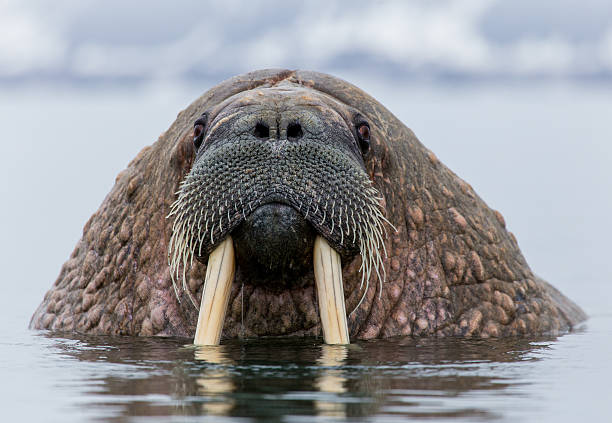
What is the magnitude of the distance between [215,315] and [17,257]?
15.7 m

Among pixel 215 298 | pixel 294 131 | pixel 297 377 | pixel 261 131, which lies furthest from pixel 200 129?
pixel 297 377

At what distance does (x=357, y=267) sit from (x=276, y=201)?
54.4 inches

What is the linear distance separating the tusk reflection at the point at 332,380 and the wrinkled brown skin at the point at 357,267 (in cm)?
82

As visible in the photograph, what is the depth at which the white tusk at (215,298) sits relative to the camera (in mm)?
8531

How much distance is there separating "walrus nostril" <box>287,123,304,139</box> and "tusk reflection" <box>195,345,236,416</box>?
5.12 ft

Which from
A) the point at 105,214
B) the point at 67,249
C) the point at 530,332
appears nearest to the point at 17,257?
the point at 67,249

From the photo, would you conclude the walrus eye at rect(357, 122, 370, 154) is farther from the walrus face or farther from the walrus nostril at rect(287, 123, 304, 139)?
the walrus nostril at rect(287, 123, 304, 139)

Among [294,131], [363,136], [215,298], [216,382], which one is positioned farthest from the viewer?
[363,136]

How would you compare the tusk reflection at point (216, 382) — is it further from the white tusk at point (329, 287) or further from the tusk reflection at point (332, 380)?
the white tusk at point (329, 287)

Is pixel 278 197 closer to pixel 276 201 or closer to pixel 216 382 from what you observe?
pixel 276 201

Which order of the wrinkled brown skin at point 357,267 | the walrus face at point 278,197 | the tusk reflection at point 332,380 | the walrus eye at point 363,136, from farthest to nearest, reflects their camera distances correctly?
the wrinkled brown skin at point 357,267 < the walrus eye at point 363,136 < the walrus face at point 278,197 < the tusk reflection at point 332,380

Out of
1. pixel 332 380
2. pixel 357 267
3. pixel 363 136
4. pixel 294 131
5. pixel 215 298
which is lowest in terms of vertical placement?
pixel 332 380

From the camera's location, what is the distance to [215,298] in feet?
27.9

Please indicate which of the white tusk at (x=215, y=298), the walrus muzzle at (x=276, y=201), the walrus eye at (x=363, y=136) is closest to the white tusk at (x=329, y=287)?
the walrus muzzle at (x=276, y=201)
